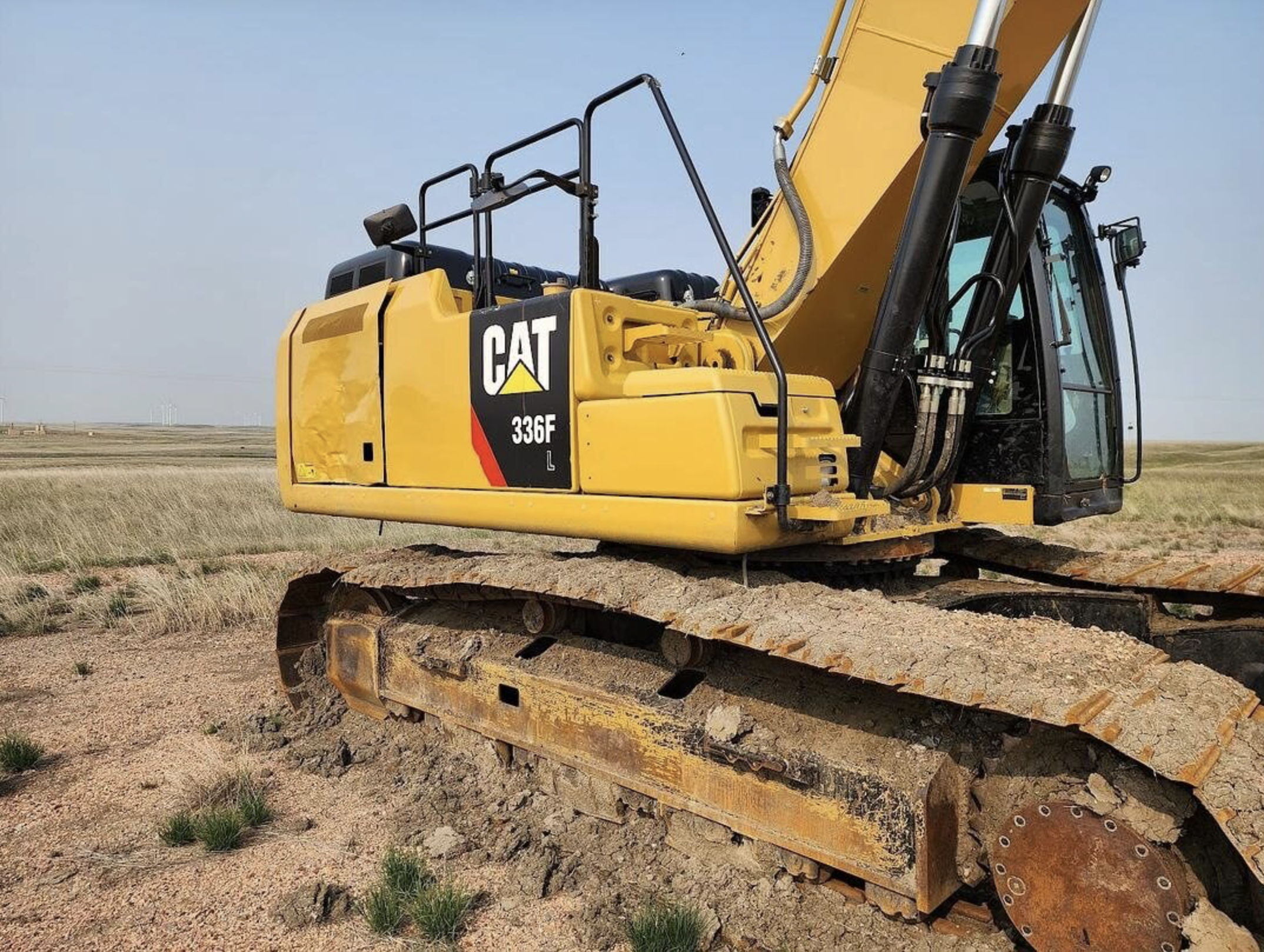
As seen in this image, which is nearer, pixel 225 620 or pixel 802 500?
pixel 802 500

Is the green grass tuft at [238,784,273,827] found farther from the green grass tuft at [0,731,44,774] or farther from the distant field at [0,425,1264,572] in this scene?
the distant field at [0,425,1264,572]

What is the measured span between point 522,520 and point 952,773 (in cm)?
210

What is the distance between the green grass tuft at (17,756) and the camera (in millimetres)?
4941

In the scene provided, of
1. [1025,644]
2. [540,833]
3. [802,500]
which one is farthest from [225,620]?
[1025,644]

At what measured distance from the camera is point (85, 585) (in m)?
10.4

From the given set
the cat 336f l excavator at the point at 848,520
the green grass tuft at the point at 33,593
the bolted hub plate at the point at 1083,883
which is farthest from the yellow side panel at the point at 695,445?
the green grass tuft at the point at 33,593

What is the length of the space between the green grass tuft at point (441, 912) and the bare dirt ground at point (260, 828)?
0.24 ft

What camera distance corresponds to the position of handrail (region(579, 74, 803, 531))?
3227 millimetres

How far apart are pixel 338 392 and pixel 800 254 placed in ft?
9.23

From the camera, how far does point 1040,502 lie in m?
4.23

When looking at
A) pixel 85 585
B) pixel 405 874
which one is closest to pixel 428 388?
pixel 405 874

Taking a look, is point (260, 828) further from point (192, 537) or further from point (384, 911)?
point (192, 537)

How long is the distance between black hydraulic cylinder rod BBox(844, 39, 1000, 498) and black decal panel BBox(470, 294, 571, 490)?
52.4 inches

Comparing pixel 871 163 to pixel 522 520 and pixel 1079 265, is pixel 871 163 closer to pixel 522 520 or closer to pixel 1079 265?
pixel 1079 265
